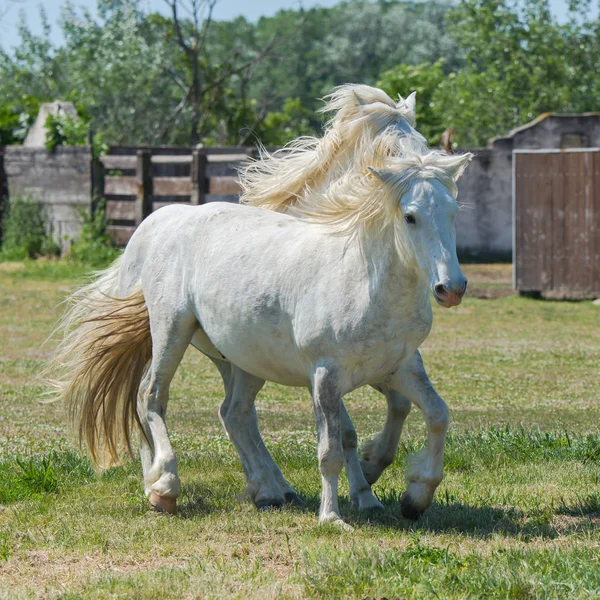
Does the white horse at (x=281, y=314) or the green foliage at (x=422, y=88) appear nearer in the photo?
the white horse at (x=281, y=314)

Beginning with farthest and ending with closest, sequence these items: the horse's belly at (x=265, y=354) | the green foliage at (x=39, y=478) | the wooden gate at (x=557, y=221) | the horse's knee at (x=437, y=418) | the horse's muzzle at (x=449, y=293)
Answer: the wooden gate at (x=557, y=221)
the green foliage at (x=39, y=478)
the horse's belly at (x=265, y=354)
the horse's knee at (x=437, y=418)
the horse's muzzle at (x=449, y=293)

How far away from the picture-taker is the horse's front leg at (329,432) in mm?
5836

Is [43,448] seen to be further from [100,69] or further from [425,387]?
[100,69]

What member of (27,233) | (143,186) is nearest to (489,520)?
(143,186)

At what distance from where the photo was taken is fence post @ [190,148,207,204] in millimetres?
21078

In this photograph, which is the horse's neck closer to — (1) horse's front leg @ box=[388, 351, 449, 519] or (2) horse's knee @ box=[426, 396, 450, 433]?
(1) horse's front leg @ box=[388, 351, 449, 519]

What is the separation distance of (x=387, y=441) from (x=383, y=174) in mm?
1658

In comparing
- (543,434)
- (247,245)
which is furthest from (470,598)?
(543,434)

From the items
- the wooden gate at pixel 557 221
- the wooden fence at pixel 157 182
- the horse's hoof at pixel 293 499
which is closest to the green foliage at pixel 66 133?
the wooden fence at pixel 157 182

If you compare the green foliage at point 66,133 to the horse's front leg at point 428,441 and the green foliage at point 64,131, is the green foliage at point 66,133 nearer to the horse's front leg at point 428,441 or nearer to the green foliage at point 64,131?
the green foliage at point 64,131

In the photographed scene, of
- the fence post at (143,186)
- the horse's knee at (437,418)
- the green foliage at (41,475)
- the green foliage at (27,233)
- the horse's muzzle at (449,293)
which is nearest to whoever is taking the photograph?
the horse's muzzle at (449,293)

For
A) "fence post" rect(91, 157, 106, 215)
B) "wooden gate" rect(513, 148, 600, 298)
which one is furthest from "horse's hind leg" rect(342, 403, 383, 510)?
"fence post" rect(91, 157, 106, 215)

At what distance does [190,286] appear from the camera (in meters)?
6.78

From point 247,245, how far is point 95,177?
1704cm
